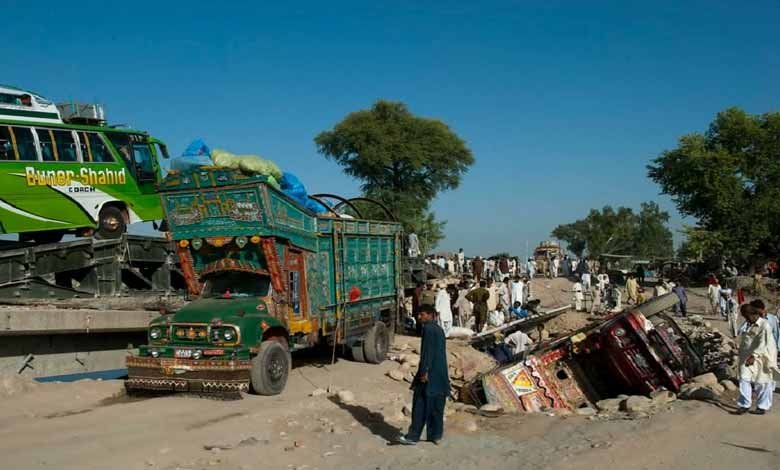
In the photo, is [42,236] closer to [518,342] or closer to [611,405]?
[518,342]

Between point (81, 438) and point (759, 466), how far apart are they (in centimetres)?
718

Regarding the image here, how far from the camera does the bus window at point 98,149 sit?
15.9 m

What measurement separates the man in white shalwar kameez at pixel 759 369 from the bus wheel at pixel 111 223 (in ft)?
44.1

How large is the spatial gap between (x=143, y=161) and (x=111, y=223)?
1.82m

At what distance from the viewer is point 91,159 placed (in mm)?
15914

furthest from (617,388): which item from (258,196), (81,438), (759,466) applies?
(81,438)

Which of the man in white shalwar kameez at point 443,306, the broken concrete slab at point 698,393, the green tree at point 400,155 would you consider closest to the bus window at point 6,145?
the man in white shalwar kameez at point 443,306

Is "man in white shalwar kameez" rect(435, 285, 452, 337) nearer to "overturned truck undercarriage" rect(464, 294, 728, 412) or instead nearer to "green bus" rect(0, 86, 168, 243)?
"overturned truck undercarriage" rect(464, 294, 728, 412)

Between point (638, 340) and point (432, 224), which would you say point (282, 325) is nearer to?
point (638, 340)

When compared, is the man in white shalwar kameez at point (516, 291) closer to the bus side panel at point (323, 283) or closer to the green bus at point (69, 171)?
the bus side panel at point (323, 283)

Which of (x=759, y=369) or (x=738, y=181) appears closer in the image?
(x=759, y=369)

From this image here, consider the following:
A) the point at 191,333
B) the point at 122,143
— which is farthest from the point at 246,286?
the point at 122,143

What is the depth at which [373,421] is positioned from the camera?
9062 millimetres

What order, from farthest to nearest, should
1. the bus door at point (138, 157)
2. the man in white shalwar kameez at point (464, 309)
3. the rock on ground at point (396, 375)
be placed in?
the man in white shalwar kameez at point (464, 309), the bus door at point (138, 157), the rock on ground at point (396, 375)
